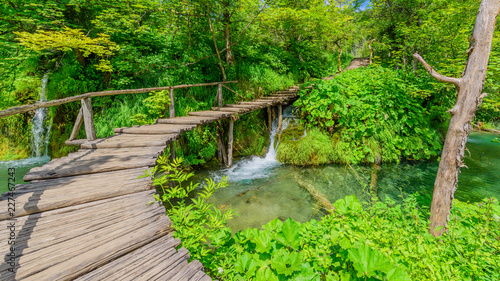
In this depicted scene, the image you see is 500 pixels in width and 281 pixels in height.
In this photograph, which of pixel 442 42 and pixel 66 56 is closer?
pixel 66 56

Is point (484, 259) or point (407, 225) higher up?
point (484, 259)

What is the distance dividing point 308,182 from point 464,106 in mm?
4374

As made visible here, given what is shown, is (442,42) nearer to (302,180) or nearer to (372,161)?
(372,161)

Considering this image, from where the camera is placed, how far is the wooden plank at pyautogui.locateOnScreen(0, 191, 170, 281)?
1385 mm

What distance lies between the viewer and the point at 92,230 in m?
1.75

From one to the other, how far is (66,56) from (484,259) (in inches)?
476

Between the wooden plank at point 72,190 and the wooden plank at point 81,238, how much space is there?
0.41 ft

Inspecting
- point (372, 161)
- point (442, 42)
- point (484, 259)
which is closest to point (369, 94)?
point (372, 161)

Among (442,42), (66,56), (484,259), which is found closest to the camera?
(484,259)

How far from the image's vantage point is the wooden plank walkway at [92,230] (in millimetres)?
1436

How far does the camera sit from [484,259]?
2.15 meters

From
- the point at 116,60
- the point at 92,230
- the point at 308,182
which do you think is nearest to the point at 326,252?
the point at 92,230

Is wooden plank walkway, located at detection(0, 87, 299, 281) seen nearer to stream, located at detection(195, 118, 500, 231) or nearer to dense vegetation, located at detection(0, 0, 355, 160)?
stream, located at detection(195, 118, 500, 231)

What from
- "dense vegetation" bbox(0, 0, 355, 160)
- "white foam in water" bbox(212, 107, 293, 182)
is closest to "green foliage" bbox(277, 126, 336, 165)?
"white foam in water" bbox(212, 107, 293, 182)
